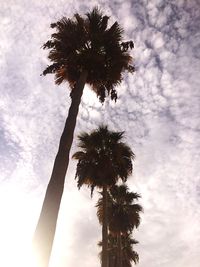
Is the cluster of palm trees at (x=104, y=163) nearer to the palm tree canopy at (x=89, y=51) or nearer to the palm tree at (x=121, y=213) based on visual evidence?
the palm tree at (x=121, y=213)

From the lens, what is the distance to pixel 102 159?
844 inches

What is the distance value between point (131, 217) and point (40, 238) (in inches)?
816

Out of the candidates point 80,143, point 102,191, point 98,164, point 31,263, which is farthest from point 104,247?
point 31,263

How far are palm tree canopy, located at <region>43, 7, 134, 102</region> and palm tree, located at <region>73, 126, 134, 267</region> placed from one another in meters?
8.23

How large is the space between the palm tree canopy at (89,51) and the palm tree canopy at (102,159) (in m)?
8.20

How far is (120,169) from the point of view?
70.5 ft

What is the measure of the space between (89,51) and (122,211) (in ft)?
58.3

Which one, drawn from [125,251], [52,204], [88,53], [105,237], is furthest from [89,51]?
Answer: [125,251]

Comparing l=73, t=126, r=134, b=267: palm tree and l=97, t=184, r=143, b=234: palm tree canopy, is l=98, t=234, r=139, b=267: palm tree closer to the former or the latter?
l=97, t=184, r=143, b=234: palm tree canopy

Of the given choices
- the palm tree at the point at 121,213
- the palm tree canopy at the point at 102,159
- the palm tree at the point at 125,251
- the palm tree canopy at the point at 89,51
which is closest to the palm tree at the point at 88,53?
the palm tree canopy at the point at 89,51

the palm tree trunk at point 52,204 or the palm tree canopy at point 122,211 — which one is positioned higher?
the palm tree canopy at point 122,211

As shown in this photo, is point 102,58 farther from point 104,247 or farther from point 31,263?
point 104,247

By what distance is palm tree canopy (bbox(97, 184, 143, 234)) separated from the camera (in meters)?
26.5

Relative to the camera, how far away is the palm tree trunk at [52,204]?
7.33 m
